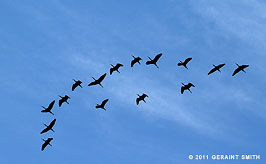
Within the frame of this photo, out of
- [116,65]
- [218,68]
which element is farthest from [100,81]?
[218,68]

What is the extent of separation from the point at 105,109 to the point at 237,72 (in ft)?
104

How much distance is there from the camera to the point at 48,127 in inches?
5143

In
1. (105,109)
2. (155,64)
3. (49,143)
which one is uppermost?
(155,64)

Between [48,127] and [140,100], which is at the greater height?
[140,100]

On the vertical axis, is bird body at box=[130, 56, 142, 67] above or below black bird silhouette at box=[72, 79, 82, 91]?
above

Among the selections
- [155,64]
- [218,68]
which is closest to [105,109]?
[155,64]

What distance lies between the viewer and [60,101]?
131125 mm

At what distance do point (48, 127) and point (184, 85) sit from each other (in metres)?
32.9

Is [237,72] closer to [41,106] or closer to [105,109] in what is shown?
[105,109]

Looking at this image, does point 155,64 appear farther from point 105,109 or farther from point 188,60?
point 105,109

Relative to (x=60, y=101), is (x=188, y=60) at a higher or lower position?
higher

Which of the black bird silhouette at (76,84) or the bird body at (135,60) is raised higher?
the bird body at (135,60)

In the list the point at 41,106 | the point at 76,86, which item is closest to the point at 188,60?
the point at 76,86

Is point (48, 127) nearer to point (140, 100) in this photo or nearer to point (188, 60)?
point (140, 100)
